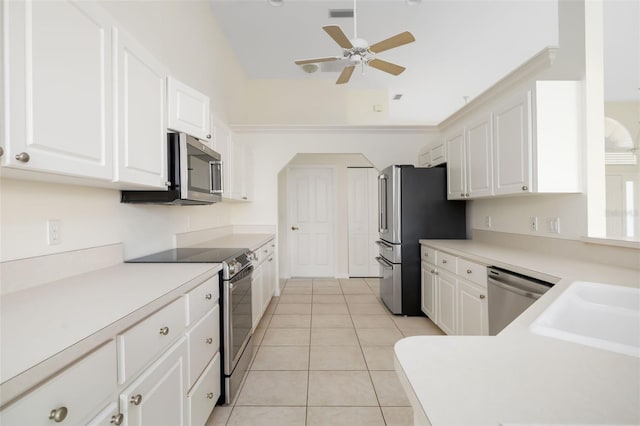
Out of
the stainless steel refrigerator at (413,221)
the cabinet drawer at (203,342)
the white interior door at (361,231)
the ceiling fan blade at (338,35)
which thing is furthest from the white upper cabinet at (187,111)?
the white interior door at (361,231)

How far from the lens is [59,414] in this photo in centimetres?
71

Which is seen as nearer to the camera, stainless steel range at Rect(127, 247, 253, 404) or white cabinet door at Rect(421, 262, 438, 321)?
stainless steel range at Rect(127, 247, 253, 404)

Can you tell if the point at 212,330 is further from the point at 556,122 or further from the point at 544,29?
the point at 544,29

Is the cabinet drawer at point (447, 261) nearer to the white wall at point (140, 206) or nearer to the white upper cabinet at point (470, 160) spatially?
the white upper cabinet at point (470, 160)

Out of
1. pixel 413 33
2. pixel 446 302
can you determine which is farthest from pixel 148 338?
pixel 413 33

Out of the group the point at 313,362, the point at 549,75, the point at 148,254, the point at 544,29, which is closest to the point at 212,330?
the point at 148,254

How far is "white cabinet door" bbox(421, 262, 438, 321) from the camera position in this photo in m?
3.08

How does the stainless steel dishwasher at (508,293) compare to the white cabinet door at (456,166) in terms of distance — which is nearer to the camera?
the stainless steel dishwasher at (508,293)

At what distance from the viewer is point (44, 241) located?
1383 millimetres

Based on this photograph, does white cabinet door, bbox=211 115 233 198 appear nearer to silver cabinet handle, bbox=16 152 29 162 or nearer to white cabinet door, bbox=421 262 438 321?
silver cabinet handle, bbox=16 152 29 162

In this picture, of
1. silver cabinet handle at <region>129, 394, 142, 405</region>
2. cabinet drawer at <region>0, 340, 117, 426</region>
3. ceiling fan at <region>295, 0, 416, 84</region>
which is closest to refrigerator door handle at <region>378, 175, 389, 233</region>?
ceiling fan at <region>295, 0, 416, 84</region>

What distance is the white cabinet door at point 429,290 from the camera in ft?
10.1

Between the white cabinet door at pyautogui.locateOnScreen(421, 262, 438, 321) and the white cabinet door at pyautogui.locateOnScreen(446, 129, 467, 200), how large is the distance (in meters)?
0.83

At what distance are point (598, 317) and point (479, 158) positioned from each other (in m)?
2.02
